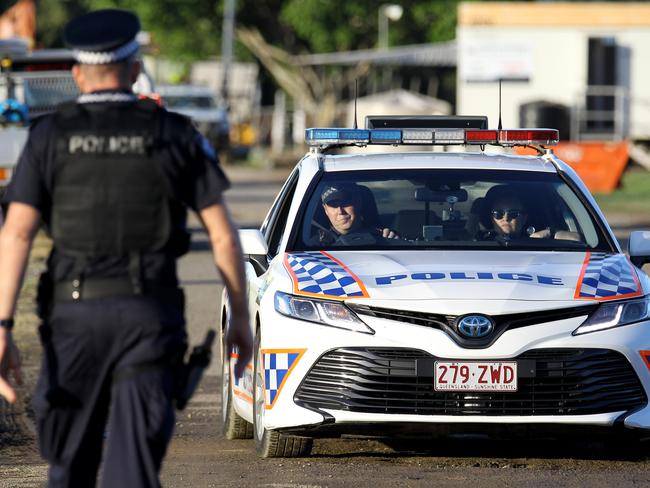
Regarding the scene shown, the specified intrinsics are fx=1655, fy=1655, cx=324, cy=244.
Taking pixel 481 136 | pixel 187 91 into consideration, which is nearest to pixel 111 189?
pixel 481 136

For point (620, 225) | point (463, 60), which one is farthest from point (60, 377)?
point (463, 60)

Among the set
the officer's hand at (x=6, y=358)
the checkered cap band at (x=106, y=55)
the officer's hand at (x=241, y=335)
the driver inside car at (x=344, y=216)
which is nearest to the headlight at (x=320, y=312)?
the driver inside car at (x=344, y=216)

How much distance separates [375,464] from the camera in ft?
23.9

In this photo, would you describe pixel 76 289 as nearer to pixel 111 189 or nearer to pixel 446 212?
pixel 111 189

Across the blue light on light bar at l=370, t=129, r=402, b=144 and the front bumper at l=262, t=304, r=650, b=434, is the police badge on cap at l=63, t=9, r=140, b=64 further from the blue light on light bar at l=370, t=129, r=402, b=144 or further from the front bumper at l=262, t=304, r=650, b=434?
the blue light on light bar at l=370, t=129, r=402, b=144

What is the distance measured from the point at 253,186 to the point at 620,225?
12567mm

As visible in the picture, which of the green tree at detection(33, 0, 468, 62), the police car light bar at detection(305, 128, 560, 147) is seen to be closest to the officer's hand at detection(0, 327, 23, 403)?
the police car light bar at detection(305, 128, 560, 147)

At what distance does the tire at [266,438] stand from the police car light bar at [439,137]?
1343 mm

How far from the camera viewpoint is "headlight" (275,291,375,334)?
22.7ft

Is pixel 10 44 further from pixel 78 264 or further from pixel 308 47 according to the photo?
pixel 308 47

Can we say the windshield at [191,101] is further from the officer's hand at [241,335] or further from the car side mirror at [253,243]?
the officer's hand at [241,335]

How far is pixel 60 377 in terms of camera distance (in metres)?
4.66

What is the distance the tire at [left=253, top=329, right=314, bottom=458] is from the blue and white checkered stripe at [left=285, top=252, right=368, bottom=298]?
0.33m

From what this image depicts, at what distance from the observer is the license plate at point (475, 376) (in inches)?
269
